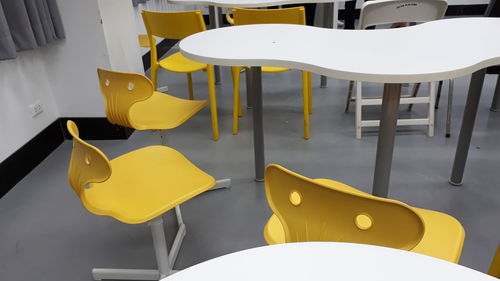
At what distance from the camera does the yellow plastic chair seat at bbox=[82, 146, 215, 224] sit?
4.18ft

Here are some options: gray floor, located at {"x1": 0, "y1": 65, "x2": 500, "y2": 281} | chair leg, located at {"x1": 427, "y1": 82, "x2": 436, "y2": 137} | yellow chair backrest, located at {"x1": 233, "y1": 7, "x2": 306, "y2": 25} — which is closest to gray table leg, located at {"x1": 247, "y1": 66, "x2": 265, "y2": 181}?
gray floor, located at {"x1": 0, "y1": 65, "x2": 500, "y2": 281}

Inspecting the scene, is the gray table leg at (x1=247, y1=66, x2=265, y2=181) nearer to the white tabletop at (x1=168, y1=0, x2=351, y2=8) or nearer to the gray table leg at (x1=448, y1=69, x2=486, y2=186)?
the white tabletop at (x1=168, y1=0, x2=351, y2=8)

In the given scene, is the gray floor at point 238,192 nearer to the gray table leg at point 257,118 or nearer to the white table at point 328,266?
the gray table leg at point 257,118

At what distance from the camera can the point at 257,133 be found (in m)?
2.10

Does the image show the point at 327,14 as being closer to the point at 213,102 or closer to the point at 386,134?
the point at 213,102

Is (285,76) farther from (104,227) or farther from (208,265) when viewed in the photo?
(208,265)

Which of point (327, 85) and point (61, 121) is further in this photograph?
point (327, 85)

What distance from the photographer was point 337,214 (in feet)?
2.57

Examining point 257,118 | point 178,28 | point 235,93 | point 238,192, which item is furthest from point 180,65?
point 238,192

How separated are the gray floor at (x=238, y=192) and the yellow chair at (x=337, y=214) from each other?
38.2 inches

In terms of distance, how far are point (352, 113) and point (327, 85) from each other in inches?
24.9

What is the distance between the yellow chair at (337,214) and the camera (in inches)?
28.9

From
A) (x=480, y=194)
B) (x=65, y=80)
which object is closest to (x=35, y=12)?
(x=65, y=80)

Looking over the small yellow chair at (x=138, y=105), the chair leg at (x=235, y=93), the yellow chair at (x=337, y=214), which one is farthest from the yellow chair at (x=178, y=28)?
the yellow chair at (x=337, y=214)
